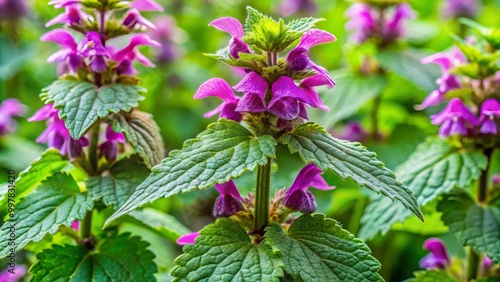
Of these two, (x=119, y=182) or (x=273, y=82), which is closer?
(x=273, y=82)

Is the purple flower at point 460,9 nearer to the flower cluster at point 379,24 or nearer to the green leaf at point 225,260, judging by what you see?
the flower cluster at point 379,24

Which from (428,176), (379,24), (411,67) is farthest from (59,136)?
(379,24)

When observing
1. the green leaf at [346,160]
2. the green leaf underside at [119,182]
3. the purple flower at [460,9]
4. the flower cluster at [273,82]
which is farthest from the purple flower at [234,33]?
the purple flower at [460,9]

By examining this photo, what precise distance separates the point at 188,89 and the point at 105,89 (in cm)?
258

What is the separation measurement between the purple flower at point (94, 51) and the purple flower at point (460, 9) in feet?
9.76

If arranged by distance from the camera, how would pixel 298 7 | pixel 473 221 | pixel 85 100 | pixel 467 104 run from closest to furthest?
pixel 85 100 → pixel 473 221 → pixel 467 104 → pixel 298 7

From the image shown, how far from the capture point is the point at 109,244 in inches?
71.1

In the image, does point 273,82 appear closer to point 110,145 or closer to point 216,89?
point 216,89

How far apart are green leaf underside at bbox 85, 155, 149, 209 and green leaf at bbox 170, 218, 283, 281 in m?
0.28

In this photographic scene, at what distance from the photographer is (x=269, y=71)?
1.45 meters

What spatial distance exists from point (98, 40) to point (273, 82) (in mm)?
493

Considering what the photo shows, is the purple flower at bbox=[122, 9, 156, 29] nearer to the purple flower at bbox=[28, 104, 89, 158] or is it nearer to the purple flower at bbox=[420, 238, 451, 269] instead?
the purple flower at bbox=[28, 104, 89, 158]

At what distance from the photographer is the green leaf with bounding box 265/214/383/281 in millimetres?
1369

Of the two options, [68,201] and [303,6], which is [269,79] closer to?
[68,201]
